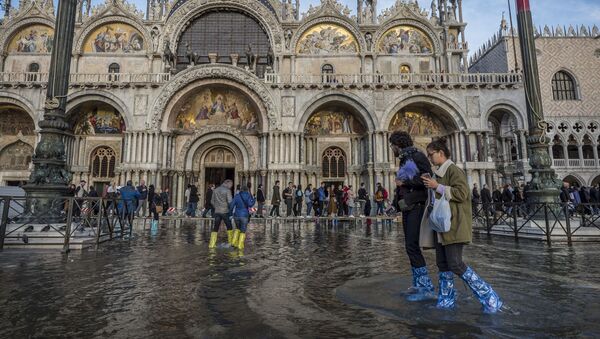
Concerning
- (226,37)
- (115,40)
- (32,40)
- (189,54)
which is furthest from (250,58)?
(32,40)

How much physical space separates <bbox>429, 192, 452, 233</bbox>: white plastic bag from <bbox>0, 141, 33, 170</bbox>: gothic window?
91.2ft

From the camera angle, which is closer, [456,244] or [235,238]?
[456,244]

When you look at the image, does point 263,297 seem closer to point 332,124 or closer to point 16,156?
point 332,124

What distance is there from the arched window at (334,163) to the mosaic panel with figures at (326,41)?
23.7 ft

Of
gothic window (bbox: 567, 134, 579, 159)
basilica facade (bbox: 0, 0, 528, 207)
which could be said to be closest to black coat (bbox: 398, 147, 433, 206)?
basilica facade (bbox: 0, 0, 528, 207)

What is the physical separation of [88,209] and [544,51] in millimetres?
34985

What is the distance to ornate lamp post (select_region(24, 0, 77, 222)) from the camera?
8.32 m

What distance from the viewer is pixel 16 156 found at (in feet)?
75.9

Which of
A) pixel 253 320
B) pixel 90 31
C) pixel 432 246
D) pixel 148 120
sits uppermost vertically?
pixel 90 31

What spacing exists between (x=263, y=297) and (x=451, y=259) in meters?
2.00

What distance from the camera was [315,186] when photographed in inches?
918

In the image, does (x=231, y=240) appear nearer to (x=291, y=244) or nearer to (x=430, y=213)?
(x=291, y=244)

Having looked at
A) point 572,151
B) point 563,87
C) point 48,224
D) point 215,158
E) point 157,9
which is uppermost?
point 157,9

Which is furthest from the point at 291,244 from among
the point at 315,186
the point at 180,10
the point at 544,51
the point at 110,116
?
the point at 544,51
